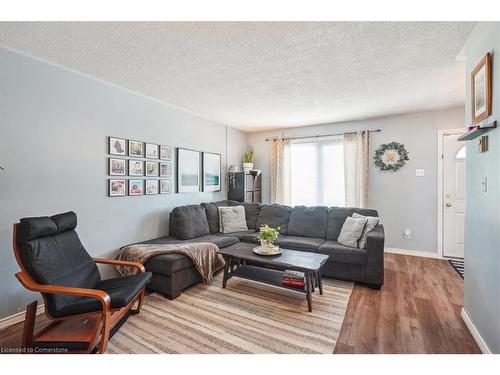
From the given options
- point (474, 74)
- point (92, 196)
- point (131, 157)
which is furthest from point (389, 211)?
point (92, 196)

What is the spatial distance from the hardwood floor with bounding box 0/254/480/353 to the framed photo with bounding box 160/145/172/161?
225 cm

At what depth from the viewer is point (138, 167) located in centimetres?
325

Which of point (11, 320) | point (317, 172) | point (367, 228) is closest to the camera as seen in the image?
point (11, 320)

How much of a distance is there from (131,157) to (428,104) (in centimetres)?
433

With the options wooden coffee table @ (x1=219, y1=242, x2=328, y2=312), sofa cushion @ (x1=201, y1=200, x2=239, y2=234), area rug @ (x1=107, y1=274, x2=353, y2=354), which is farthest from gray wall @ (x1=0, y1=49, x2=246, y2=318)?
wooden coffee table @ (x1=219, y1=242, x2=328, y2=312)

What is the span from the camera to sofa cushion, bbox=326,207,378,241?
3.56 meters

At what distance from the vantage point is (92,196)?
2.75m

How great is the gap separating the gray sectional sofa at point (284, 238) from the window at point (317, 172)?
1102 mm

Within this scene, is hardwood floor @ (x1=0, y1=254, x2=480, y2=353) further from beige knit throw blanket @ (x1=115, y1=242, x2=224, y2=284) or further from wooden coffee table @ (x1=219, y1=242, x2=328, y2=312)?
beige knit throw blanket @ (x1=115, y1=242, x2=224, y2=284)

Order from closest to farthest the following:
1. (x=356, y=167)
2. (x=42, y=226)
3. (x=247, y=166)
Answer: (x=42, y=226), (x=356, y=167), (x=247, y=166)

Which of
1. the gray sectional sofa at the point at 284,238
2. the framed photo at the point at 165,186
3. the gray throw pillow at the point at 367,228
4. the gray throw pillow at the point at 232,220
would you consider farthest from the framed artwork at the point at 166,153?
the gray throw pillow at the point at 367,228

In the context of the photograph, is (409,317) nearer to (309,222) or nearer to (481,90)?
(309,222)

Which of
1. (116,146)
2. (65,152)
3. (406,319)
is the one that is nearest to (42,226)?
(65,152)

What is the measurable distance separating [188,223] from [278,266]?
159 centimetres
